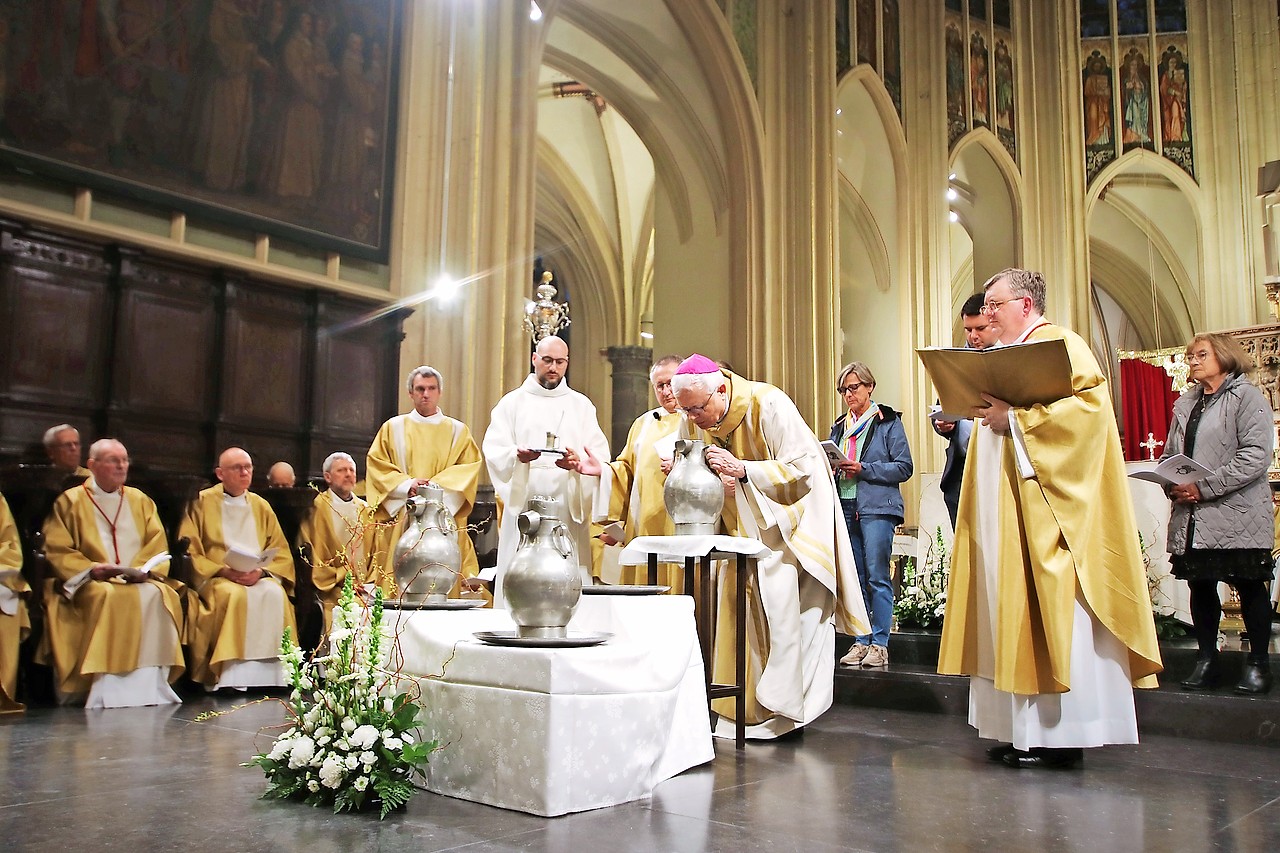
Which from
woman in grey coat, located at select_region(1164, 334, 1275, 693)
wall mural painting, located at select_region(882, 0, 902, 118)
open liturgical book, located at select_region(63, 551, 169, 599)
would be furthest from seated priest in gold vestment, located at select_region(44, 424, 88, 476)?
wall mural painting, located at select_region(882, 0, 902, 118)

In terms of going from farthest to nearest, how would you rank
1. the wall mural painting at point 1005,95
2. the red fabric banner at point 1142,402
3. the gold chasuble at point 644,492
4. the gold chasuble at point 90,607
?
1. the red fabric banner at point 1142,402
2. the wall mural painting at point 1005,95
3. the gold chasuble at point 90,607
4. the gold chasuble at point 644,492

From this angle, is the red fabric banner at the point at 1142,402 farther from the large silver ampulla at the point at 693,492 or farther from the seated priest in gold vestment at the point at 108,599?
the seated priest in gold vestment at the point at 108,599

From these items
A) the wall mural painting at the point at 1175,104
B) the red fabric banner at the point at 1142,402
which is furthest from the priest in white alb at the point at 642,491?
the wall mural painting at the point at 1175,104

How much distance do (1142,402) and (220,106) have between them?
14118mm

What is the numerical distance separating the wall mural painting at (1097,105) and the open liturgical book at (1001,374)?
13284 mm

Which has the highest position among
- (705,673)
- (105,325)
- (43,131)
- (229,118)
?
(229,118)

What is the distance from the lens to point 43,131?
6219mm

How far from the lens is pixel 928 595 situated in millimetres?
6738

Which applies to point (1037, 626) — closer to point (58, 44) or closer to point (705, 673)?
point (705, 673)

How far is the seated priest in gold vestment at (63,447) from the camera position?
5.96 metres

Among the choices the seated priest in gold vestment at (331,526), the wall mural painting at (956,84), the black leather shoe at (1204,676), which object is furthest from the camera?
the wall mural painting at (956,84)

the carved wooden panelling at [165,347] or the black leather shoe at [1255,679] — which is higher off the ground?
the carved wooden panelling at [165,347]

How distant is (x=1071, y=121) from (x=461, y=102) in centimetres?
1048

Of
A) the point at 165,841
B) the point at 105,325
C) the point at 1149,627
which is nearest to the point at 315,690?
the point at 165,841
